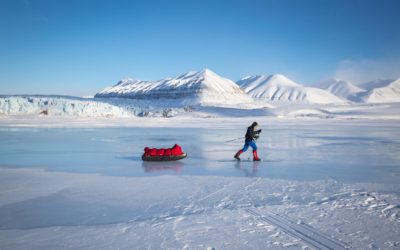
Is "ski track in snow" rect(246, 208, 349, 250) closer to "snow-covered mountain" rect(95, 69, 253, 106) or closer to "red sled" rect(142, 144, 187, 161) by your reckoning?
"red sled" rect(142, 144, 187, 161)

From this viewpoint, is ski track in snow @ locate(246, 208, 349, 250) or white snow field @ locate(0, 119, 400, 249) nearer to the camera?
ski track in snow @ locate(246, 208, 349, 250)

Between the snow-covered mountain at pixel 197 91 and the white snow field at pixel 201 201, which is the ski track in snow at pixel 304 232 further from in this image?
the snow-covered mountain at pixel 197 91

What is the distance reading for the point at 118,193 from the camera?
18.3 ft

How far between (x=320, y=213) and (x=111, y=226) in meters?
2.71

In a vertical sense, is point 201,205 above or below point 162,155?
below

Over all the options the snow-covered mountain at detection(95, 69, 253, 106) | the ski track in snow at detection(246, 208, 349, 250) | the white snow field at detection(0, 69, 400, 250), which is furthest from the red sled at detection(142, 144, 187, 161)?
the snow-covered mountain at detection(95, 69, 253, 106)

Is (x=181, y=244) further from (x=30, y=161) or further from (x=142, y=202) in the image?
(x=30, y=161)

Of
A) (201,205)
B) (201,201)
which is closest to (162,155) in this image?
(201,201)

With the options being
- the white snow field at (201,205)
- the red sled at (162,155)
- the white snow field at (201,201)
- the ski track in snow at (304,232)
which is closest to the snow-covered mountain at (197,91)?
the red sled at (162,155)

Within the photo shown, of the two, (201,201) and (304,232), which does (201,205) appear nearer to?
(201,201)

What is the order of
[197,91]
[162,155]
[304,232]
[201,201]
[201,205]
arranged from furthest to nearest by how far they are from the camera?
1. [197,91]
2. [162,155]
3. [201,201]
4. [201,205]
5. [304,232]

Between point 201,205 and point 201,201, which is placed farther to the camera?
point 201,201

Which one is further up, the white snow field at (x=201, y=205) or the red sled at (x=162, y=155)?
the red sled at (x=162, y=155)

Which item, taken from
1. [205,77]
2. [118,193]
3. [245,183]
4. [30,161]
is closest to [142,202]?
[118,193]
